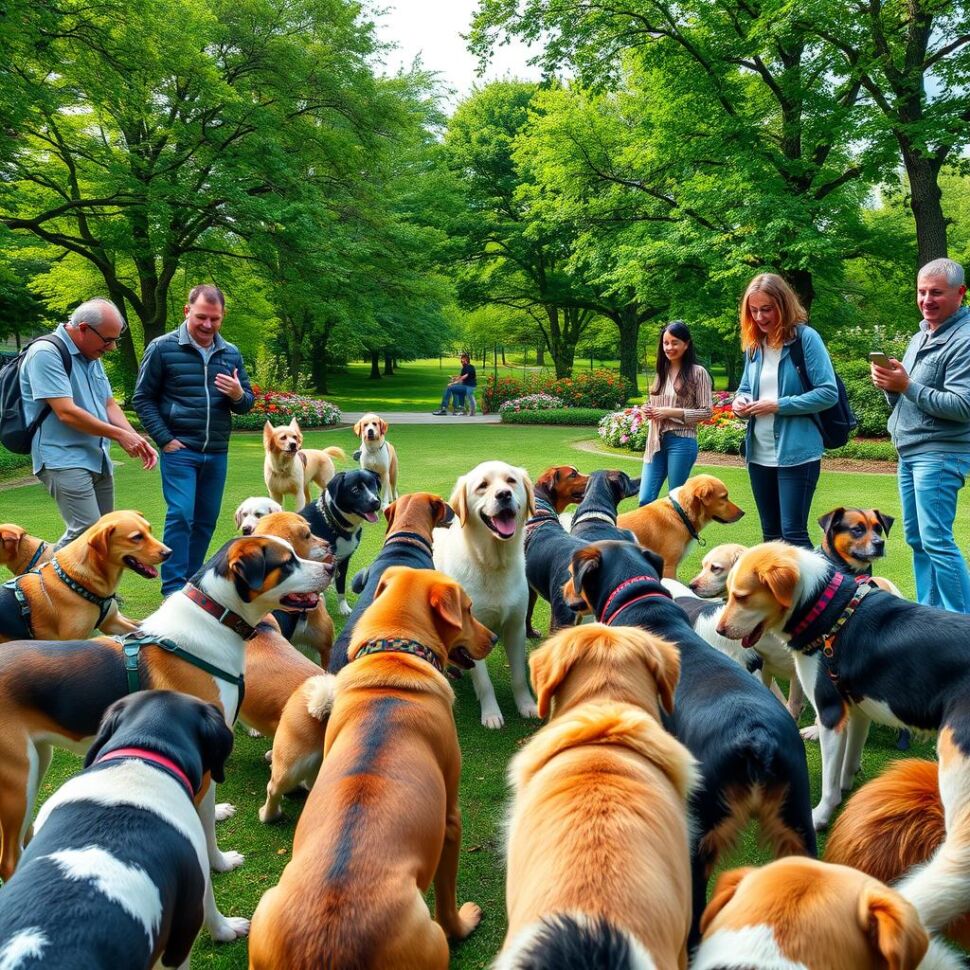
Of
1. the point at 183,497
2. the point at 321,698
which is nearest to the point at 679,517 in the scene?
the point at 321,698

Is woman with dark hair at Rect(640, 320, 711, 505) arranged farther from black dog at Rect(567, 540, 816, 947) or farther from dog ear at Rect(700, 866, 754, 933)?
dog ear at Rect(700, 866, 754, 933)

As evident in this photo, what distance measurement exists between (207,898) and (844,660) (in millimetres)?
2969

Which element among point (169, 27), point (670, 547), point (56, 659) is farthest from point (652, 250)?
point (56, 659)

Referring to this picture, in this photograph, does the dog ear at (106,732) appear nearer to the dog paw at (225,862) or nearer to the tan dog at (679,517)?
the dog paw at (225,862)

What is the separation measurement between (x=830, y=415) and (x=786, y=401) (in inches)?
19.9

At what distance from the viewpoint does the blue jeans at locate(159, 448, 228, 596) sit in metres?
5.50

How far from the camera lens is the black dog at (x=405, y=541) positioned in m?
4.05

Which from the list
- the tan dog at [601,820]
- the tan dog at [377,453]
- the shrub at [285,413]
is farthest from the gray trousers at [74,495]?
the shrub at [285,413]

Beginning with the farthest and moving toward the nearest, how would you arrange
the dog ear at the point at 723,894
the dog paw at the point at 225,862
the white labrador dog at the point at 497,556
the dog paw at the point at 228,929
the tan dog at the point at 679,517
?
1. the tan dog at the point at 679,517
2. the white labrador dog at the point at 497,556
3. the dog paw at the point at 225,862
4. the dog paw at the point at 228,929
5. the dog ear at the point at 723,894

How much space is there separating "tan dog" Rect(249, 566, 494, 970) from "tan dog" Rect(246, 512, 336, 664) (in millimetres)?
1661

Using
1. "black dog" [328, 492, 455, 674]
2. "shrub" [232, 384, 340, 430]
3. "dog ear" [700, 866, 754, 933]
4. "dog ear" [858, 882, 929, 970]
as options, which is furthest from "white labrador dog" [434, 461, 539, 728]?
"shrub" [232, 384, 340, 430]

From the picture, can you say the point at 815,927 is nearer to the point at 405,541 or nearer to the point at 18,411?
the point at 405,541

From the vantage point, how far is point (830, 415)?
16.9 ft

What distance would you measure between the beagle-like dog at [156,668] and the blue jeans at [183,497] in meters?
2.25
